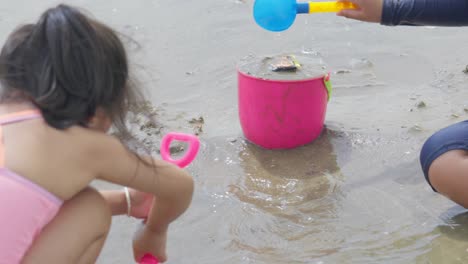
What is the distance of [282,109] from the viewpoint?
2.38 m

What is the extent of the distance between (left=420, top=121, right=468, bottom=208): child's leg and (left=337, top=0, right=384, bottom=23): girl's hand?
0.44 m

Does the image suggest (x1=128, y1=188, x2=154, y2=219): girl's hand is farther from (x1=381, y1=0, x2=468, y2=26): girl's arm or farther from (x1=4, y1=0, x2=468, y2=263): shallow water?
(x1=381, y1=0, x2=468, y2=26): girl's arm

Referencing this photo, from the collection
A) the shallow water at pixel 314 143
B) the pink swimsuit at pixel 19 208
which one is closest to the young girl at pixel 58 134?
the pink swimsuit at pixel 19 208

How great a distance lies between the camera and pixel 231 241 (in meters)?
1.91

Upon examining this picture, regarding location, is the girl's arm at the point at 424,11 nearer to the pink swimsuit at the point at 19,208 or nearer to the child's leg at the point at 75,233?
the child's leg at the point at 75,233

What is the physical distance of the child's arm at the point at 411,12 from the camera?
2062mm

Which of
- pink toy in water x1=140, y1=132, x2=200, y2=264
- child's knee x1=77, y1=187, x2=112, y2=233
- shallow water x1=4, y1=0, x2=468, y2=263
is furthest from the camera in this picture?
shallow water x1=4, y1=0, x2=468, y2=263

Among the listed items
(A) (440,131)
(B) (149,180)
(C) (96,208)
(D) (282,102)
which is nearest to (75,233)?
(C) (96,208)

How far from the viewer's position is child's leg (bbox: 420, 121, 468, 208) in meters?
1.94

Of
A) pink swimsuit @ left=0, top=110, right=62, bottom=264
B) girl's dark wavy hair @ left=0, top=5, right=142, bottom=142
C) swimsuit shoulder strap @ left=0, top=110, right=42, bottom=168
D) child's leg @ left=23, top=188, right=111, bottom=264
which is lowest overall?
child's leg @ left=23, top=188, right=111, bottom=264

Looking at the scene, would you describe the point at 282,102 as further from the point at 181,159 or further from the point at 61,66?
the point at 61,66

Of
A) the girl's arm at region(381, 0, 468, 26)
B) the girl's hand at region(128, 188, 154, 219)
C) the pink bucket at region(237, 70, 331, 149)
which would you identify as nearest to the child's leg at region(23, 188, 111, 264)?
the girl's hand at region(128, 188, 154, 219)

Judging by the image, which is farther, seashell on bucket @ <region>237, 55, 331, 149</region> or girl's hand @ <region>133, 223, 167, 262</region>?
seashell on bucket @ <region>237, 55, 331, 149</region>

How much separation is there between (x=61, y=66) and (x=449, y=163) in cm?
125
